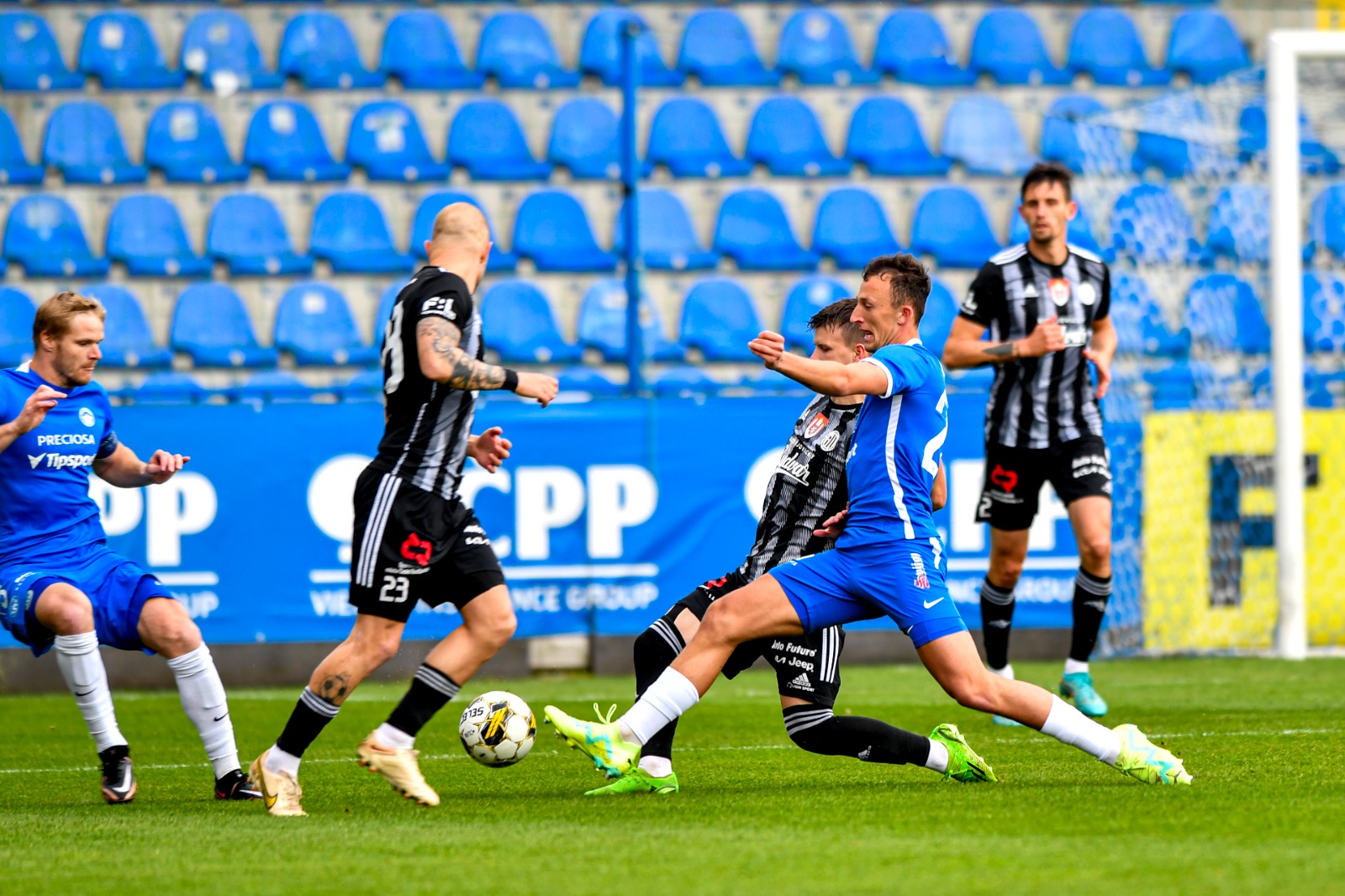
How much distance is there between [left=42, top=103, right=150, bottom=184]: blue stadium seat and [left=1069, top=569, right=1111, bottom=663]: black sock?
26.3ft

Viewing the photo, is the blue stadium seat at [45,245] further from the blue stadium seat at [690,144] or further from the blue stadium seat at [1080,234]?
the blue stadium seat at [1080,234]

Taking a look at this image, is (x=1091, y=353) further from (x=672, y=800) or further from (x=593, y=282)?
(x=593, y=282)

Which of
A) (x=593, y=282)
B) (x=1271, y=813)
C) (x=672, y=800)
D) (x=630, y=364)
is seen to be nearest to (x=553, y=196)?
(x=593, y=282)

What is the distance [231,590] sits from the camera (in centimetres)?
952

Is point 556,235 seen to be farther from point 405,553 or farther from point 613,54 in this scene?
point 405,553

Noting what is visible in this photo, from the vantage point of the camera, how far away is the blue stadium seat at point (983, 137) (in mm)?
12633

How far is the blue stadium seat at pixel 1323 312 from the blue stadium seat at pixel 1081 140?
1.76 meters

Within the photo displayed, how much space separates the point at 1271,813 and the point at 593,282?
8123mm

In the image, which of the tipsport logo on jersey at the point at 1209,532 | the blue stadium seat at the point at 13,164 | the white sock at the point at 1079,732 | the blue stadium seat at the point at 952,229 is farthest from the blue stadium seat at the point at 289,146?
the white sock at the point at 1079,732

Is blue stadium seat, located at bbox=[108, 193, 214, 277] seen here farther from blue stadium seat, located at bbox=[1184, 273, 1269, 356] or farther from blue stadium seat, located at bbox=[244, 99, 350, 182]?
blue stadium seat, located at bbox=[1184, 273, 1269, 356]

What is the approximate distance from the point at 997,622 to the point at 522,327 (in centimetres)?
523

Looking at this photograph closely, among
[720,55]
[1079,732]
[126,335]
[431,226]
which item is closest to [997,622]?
[1079,732]

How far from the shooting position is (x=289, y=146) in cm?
1222

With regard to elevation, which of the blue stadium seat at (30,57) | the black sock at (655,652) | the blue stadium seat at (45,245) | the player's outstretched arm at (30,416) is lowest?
the black sock at (655,652)
